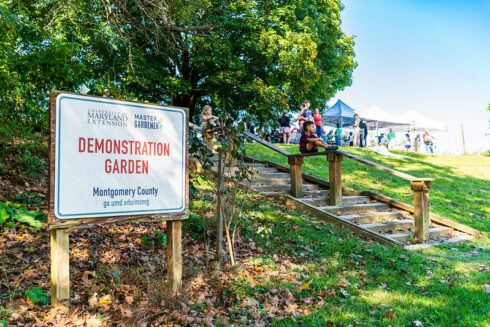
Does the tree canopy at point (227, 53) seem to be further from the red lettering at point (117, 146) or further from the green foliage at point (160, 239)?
the red lettering at point (117, 146)

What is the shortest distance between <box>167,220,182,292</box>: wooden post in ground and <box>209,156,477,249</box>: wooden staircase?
104 inches

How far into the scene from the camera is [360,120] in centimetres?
2062

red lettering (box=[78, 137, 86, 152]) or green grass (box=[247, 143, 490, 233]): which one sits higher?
red lettering (box=[78, 137, 86, 152])

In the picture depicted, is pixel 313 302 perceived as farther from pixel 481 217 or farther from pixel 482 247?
pixel 481 217

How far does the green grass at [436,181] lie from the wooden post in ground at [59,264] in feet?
16.0

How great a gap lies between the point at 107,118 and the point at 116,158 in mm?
372

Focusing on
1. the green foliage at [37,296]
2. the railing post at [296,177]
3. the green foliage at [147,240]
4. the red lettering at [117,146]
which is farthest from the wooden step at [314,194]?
the green foliage at [37,296]

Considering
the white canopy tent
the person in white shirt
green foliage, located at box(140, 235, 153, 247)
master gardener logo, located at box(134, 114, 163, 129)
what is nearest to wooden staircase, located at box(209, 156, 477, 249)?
green foliage, located at box(140, 235, 153, 247)

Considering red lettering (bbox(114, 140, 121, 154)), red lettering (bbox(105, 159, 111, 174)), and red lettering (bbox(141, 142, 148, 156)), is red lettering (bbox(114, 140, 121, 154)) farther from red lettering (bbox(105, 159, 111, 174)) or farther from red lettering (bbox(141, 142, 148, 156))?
red lettering (bbox(141, 142, 148, 156))

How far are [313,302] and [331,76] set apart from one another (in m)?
16.2

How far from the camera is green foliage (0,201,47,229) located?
482 cm

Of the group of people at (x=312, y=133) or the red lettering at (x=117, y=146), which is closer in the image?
the red lettering at (x=117, y=146)

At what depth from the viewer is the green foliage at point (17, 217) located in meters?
4.82

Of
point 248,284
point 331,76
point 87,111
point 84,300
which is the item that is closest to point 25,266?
point 84,300
